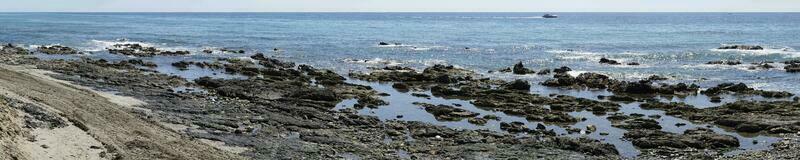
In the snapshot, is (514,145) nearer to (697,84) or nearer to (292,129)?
(292,129)

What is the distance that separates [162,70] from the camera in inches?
1976

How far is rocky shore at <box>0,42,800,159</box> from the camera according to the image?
2295cm

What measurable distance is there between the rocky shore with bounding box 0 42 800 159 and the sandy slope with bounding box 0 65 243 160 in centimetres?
→ 17

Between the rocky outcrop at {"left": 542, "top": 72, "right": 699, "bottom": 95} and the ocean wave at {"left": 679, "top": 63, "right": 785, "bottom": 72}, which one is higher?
the rocky outcrop at {"left": 542, "top": 72, "right": 699, "bottom": 95}

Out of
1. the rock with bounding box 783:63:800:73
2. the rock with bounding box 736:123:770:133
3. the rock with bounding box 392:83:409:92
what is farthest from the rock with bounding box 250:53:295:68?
the rock with bounding box 783:63:800:73

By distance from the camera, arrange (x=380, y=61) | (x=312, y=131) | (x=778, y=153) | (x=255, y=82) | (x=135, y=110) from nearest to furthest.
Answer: (x=778, y=153) < (x=312, y=131) < (x=135, y=110) < (x=255, y=82) < (x=380, y=61)

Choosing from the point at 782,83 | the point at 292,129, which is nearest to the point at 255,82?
the point at 292,129

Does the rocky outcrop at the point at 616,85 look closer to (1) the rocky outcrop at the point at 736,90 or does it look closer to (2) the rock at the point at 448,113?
(1) the rocky outcrop at the point at 736,90

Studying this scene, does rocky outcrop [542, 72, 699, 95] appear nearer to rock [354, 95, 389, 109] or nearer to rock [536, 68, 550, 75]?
rock [536, 68, 550, 75]

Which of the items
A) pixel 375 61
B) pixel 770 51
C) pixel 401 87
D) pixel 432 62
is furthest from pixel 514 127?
pixel 770 51

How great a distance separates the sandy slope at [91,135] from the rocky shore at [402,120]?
0.56ft

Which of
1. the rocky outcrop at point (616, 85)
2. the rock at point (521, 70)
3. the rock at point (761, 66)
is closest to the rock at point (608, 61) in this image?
the rock at point (761, 66)

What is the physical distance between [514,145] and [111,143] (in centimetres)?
1256

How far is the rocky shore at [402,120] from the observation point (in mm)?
22953
